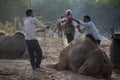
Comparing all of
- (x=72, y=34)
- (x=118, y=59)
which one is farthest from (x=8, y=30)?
(x=118, y=59)

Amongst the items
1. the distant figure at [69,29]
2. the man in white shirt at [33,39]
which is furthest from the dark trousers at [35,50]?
the distant figure at [69,29]

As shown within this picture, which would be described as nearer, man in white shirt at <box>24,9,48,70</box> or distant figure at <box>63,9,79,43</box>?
man in white shirt at <box>24,9,48,70</box>

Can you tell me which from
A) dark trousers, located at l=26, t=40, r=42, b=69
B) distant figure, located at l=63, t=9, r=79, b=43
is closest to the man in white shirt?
dark trousers, located at l=26, t=40, r=42, b=69

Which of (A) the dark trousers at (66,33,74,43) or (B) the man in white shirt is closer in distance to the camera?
(B) the man in white shirt

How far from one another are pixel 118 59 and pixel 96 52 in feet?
4.56

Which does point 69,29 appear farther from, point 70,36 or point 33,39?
point 33,39

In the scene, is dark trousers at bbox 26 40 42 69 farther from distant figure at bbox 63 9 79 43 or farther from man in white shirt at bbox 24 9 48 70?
distant figure at bbox 63 9 79 43

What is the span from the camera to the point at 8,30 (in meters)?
25.2

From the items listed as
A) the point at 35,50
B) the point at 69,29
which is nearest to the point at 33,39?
the point at 35,50

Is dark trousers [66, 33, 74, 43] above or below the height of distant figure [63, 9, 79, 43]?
below

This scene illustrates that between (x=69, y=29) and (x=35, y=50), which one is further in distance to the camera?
(x=69, y=29)

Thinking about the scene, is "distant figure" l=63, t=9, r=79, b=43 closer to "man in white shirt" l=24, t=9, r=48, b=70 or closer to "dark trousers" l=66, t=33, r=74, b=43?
"dark trousers" l=66, t=33, r=74, b=43

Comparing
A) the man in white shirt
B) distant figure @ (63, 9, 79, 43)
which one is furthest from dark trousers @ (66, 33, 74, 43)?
the man in white shirt

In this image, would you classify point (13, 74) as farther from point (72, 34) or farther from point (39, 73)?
point (72, 34)
